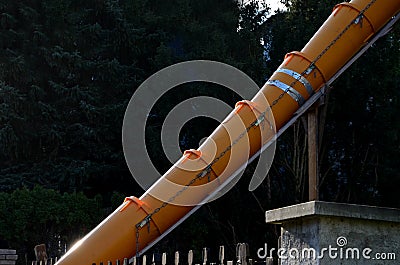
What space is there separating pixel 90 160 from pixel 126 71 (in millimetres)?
2300

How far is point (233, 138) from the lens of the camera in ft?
26.5

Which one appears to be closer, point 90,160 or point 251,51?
point 251,51

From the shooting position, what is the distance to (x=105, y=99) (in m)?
16.1

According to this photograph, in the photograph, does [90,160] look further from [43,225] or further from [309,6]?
[309,6]

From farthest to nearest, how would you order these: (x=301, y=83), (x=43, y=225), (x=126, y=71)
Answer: (x=126, y=71) → (x=43, y=225) → (x=301, y=83)

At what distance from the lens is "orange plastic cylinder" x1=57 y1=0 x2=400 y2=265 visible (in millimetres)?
7785

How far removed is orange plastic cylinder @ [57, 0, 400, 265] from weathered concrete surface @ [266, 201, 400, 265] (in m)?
4.84

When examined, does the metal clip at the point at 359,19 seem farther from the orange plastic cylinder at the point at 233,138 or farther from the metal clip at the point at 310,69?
the metal clip at the point at 310,69

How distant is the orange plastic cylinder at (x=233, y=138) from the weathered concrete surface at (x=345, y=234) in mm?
4841

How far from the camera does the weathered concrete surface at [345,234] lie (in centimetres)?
303

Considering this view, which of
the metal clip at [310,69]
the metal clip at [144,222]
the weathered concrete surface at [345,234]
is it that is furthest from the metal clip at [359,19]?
the weathered concrete surface at [345,234]

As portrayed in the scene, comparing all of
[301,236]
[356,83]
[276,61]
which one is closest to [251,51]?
[276,61]

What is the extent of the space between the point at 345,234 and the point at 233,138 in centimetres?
501

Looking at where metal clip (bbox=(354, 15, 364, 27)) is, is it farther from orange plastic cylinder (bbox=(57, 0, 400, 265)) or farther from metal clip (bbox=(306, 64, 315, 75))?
metal clip (bbox=(306, 64, 315, 75))
